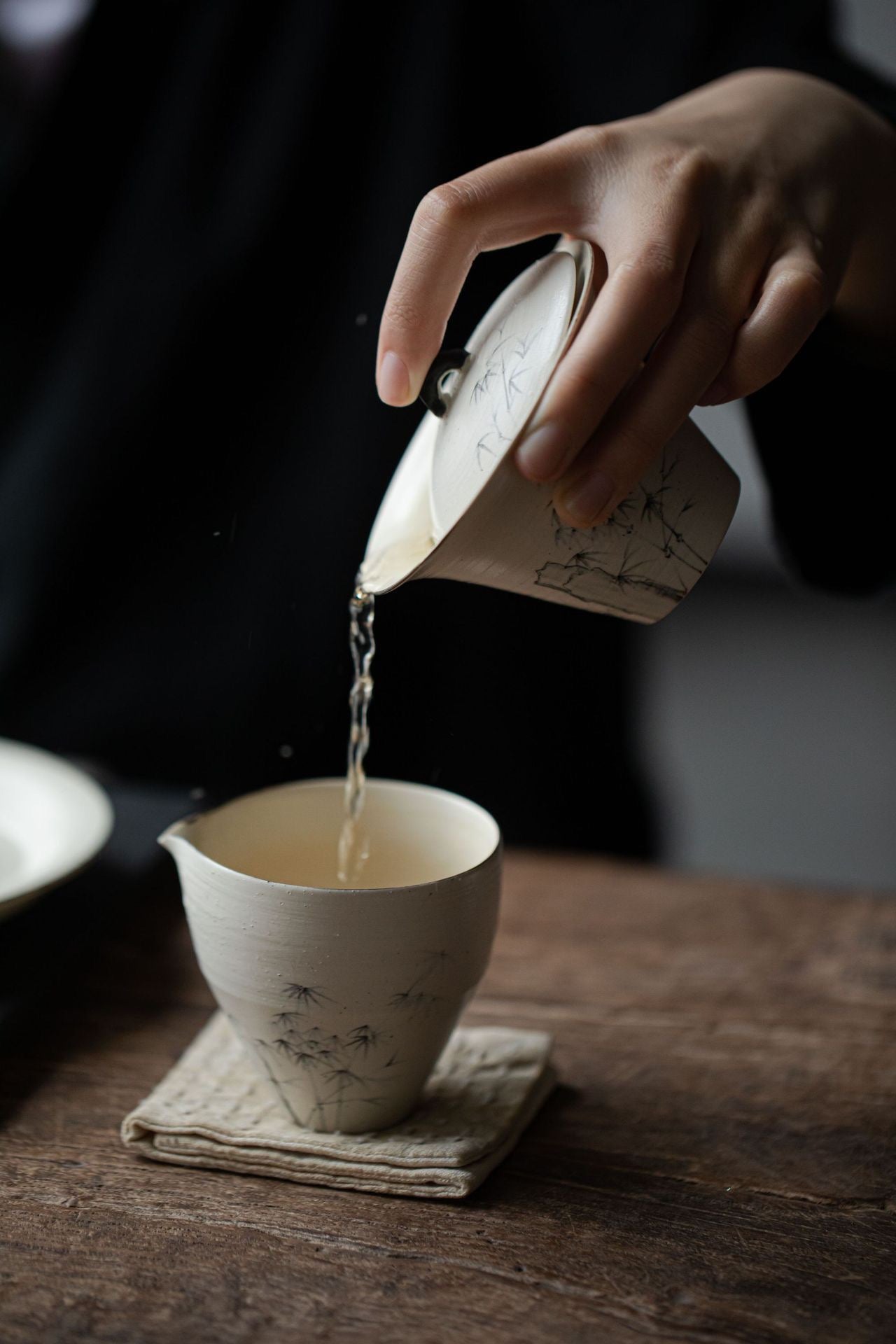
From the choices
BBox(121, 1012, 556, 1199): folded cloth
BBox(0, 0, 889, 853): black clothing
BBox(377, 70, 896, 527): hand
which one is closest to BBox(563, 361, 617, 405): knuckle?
BBox(377, 70, 896, 527): hand

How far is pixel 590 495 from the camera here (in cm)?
52

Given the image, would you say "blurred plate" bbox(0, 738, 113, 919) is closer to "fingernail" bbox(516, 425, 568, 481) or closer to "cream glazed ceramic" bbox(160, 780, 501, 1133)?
"cream glazed ceramic" bbox(160, 780, 501, 1133)

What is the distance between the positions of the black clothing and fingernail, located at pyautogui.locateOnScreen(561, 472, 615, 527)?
2.14ft

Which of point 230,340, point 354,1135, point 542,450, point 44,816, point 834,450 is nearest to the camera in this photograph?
point 542,450

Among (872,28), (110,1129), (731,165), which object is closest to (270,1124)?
(110,1129)

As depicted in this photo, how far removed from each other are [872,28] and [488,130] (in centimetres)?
130

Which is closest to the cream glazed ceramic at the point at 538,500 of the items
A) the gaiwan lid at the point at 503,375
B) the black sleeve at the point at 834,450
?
the gaiwan lid at the point at 503,375

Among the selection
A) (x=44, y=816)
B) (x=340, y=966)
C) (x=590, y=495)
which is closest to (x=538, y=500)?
(x=590, y=495)

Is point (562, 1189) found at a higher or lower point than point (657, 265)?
lower

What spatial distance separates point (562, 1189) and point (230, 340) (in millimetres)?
863

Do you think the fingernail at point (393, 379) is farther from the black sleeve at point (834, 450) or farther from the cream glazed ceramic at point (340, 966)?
the black sleeve at point (834, 450)

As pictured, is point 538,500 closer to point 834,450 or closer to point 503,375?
point 503,375

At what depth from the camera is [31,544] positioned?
115cm

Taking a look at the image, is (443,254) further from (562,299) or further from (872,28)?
(872,28)
